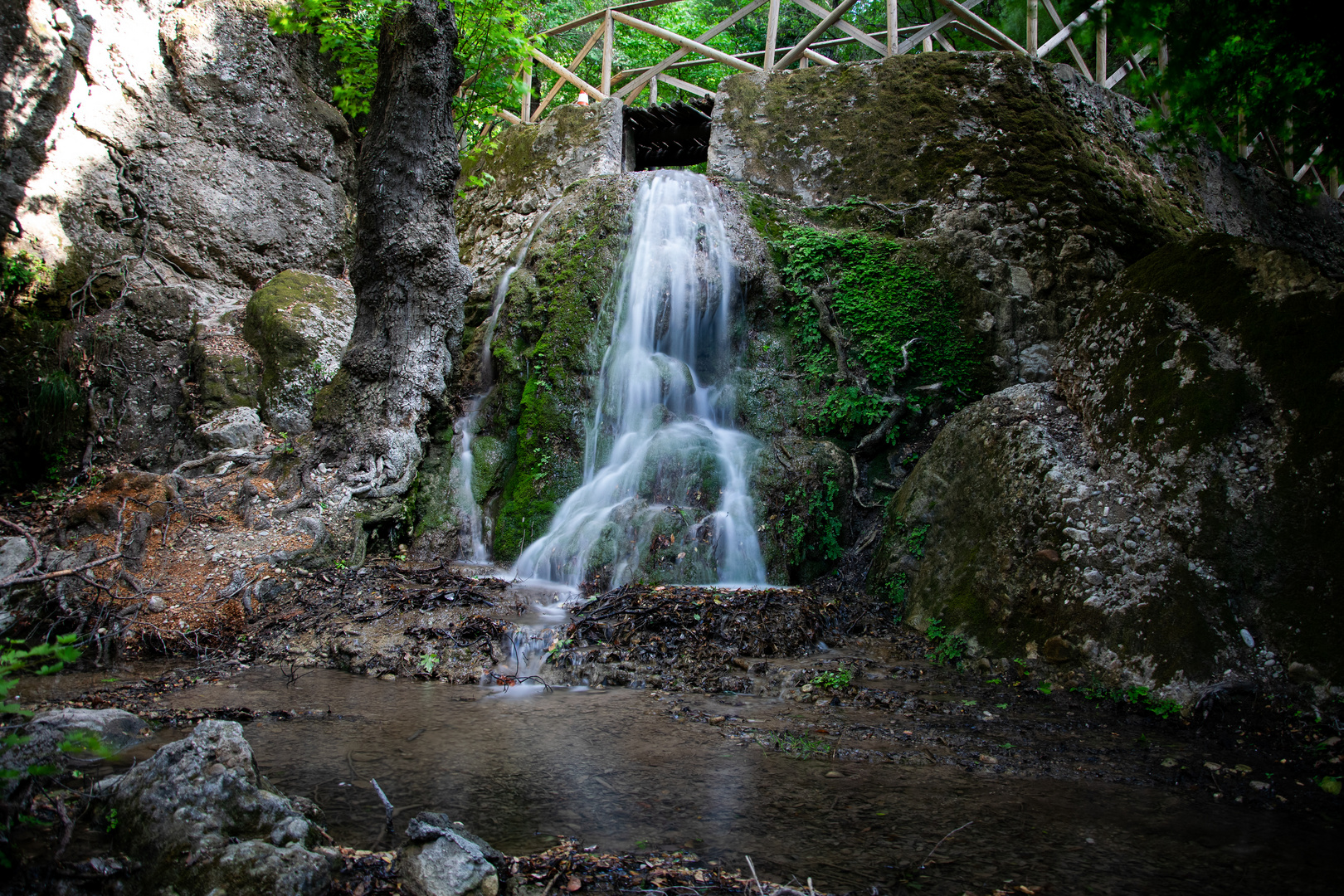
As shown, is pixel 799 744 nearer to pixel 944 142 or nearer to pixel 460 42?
pixel 944 142

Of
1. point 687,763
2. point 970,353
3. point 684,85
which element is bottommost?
point 687,763

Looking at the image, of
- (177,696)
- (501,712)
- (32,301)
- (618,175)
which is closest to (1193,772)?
(501,712)

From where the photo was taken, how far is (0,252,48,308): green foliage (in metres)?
7.24

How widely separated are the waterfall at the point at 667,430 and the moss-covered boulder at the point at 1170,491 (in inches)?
74.7

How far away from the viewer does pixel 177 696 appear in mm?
3811

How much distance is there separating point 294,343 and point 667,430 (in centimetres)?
434

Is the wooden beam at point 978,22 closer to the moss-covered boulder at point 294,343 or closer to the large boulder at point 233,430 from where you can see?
the moss-covered boulder at point 294,343

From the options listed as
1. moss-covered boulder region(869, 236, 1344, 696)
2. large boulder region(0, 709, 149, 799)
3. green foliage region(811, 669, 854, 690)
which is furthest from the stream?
moss-covered boulder region(869, 236, 1344, 696)

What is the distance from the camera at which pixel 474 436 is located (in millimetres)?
7965

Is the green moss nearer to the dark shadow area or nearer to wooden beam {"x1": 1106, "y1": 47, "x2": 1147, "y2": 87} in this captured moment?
the dark shadow area

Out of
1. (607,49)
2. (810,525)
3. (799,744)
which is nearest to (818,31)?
(607,49)

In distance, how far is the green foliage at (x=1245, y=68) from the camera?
3.10 meters

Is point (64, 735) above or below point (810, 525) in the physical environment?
below

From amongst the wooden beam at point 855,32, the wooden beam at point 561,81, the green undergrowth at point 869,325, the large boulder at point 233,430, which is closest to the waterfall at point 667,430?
the green undergrowth at point 869,325
